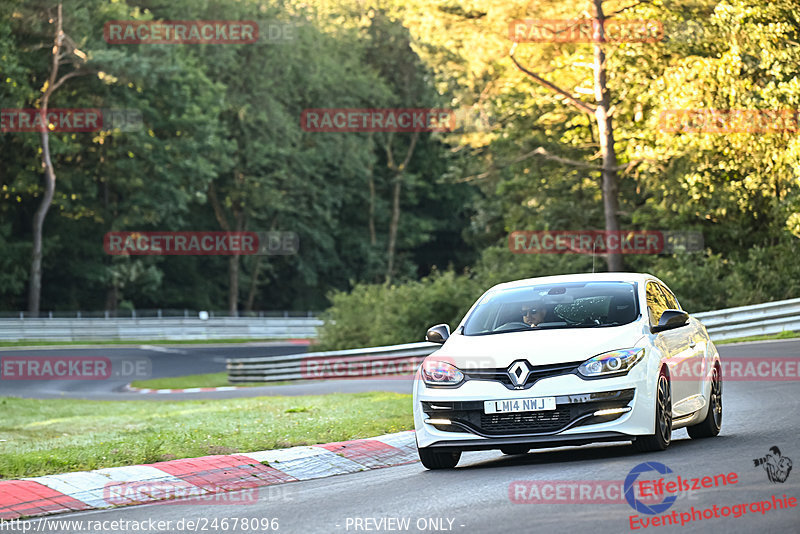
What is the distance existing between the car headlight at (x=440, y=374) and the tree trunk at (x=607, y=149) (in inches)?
1082

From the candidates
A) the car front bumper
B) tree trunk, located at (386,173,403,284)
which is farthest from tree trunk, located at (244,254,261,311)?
the car front bumper

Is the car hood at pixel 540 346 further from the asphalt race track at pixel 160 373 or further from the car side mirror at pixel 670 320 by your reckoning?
the asphalt race track at pixel 160 373

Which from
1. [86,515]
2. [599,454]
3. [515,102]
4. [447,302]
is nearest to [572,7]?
[515,102]

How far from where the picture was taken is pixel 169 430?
1537cm

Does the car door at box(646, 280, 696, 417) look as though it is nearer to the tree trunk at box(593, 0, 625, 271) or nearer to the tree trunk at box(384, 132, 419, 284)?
the tree trunk at box(593, 0, 625, 271)

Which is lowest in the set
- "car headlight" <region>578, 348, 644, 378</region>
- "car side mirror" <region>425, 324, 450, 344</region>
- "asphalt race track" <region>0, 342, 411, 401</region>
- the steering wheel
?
"asphalt race track" <region>0, 342, 411, 401</region>

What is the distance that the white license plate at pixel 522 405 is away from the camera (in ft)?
33.4

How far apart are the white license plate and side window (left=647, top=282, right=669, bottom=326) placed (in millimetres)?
1607

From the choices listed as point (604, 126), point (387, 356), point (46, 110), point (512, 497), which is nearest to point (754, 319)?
point (387, 356)

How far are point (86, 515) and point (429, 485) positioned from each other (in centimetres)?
250

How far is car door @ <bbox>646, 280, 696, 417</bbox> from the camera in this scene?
438 inches

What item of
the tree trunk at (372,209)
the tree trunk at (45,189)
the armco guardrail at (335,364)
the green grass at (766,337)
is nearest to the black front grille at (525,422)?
the green grass at (766,337)

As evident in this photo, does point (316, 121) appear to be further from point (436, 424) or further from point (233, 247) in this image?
point (436, 424)

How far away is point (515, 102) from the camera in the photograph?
43250 millimetres
